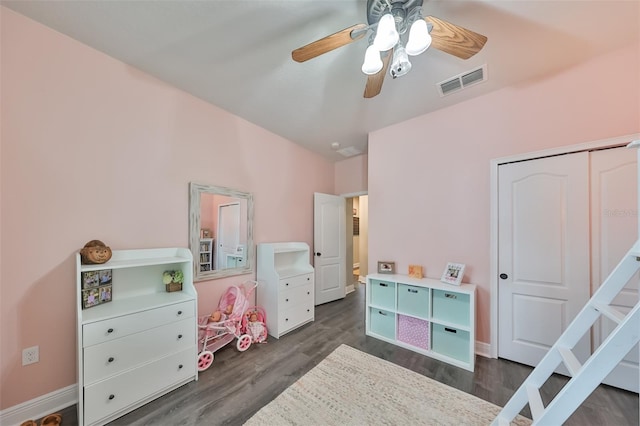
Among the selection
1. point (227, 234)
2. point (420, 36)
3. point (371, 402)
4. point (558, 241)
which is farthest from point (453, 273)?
point (227, 234)

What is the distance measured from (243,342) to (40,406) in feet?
4.83

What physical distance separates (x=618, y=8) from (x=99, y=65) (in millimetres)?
3921

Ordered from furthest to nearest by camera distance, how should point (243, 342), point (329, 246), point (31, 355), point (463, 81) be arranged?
point (329, 246) < point (243, 342) < point (463, 81) < point (31, 355)

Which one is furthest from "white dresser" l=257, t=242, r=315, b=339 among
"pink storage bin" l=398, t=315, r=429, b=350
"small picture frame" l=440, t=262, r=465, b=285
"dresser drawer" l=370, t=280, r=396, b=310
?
"small picture frame" l=440, t=262, r=465, b=285

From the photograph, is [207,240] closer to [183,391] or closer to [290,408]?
[183,391]

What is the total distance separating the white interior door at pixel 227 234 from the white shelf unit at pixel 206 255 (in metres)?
0.09

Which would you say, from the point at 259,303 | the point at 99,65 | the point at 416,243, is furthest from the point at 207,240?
the point at 416,243

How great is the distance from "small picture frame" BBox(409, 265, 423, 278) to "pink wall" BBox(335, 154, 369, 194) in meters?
1.81

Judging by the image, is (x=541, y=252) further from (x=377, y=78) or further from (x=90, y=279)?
(x=90, y=279)

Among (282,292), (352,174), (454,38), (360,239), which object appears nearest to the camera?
(454,38)

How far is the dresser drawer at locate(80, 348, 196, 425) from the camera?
1.56 m

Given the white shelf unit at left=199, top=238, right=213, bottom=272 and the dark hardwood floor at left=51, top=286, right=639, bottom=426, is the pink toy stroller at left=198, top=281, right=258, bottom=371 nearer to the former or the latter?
the dark hardwood floor at left=51, top=286, right=639, bottom=426

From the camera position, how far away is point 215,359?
2.37 meters

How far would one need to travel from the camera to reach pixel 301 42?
185cm
